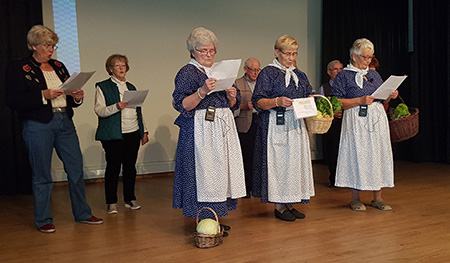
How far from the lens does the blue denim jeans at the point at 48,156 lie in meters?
3.41

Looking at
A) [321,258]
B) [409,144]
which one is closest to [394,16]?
[409,144]

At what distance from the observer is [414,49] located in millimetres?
7215

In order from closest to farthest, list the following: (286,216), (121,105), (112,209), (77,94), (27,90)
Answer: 1. (27,90)
2. (77,94)
3. (286,216)
4. (121,105)
5. (112,209)

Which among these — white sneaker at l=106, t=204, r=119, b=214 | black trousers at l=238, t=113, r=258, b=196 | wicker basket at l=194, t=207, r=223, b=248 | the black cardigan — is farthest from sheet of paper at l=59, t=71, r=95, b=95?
black trousers at l=238, t=113, r=258, b=196

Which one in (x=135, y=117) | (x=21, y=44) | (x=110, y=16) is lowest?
(x=135, y=117)

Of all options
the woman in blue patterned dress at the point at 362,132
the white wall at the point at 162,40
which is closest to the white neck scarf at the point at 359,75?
the woman in blue patterned dress at the point at 362,132

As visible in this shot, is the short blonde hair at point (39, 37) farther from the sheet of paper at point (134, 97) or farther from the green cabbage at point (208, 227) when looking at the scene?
the green cabbage at point (208, 227)

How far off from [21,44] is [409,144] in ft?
19.2

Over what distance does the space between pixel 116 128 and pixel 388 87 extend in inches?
92.4

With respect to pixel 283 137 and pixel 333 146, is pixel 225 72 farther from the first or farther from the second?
→ pixel 333 146

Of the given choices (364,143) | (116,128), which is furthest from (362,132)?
(116,128)

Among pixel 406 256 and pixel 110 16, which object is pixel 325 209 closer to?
pixel 406 256

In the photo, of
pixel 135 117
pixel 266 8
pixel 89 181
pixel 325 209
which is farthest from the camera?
pixel 266 8

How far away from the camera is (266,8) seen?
285 inches
